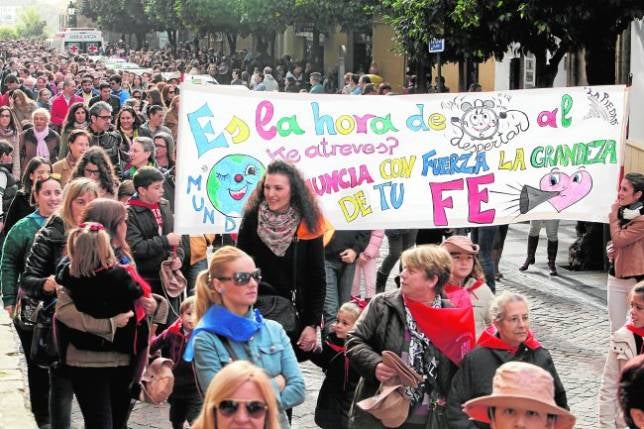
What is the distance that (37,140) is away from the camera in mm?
14977

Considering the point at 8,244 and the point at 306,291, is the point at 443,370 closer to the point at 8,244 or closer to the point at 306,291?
the point at 306,291

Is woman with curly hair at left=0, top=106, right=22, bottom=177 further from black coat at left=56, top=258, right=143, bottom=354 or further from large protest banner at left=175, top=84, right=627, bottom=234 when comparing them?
black coat at left=56, top=258, right=143, bottom=354

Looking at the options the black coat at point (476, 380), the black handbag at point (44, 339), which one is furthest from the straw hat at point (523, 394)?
the black handbag at point (44, 339)

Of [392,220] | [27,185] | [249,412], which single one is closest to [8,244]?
[27,185]

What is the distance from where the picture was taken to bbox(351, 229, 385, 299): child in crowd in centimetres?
1106

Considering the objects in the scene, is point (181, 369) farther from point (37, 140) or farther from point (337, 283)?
point (37, 140)

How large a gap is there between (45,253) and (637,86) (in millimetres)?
12259

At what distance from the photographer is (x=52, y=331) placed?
7.64m

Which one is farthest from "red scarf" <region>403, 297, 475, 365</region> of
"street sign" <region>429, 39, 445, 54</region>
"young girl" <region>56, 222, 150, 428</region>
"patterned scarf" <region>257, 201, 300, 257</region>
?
"street sign" <region>429, 39, 445, 54</region>

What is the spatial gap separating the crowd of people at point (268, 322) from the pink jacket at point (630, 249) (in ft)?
0.03

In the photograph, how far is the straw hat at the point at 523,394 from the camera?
17.0ft

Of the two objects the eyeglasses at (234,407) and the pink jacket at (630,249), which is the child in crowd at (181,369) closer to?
the eyeglasses at (234,407)

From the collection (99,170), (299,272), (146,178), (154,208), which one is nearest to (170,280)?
(154,208)

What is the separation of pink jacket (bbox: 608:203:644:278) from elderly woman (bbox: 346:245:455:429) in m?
3.68
